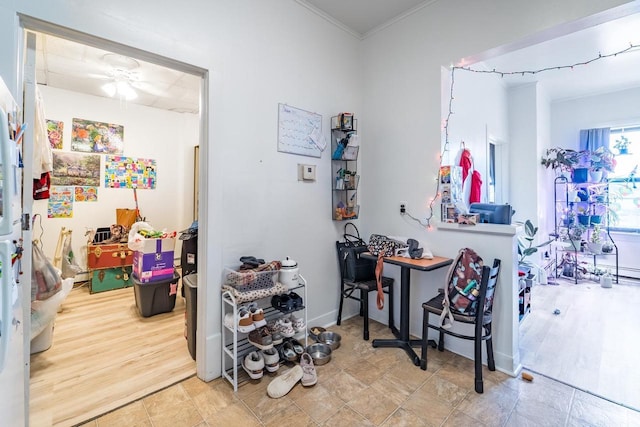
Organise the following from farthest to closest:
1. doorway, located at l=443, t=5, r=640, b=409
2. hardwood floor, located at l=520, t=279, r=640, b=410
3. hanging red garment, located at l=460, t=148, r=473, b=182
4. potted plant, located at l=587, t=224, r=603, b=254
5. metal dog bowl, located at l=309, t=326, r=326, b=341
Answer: potted plant, located at l=587, t=224, r=603, b=254
hanging red garment, located at l=460, t=148, r=473, b=182
metal dog bowl, located at l=309, t=326, r=326, b=341
doorway, located at l=443, t=5, r=640, b=409
hardwood floor, located at l=520, t=279, r=640, b=410

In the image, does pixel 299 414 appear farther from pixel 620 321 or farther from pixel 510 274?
pixel 620 321

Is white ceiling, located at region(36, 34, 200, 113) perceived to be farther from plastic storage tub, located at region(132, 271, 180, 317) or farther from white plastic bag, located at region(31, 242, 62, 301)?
plastic storage tub, located at region(132, 271, 180, 317)

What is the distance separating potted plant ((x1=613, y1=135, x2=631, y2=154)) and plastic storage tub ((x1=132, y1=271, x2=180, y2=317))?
708cm

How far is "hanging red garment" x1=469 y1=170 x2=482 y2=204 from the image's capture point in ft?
12.6

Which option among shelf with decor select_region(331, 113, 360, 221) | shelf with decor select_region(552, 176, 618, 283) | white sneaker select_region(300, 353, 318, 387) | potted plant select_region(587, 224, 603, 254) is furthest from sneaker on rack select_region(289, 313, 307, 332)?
A: potted plant select_region(587, 224, 603, 254)

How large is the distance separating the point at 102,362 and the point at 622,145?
25.0 feet

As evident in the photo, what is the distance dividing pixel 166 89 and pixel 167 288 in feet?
9.05

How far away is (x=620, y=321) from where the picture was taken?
310 centimetres

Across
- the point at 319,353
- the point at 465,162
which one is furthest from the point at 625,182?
the point at 319,353

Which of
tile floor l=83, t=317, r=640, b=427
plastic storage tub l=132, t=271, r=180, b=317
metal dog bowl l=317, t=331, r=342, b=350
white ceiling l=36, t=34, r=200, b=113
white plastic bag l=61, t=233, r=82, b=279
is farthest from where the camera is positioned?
white plastic bag l=61, t=233, r=82, b=279

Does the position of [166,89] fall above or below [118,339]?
above

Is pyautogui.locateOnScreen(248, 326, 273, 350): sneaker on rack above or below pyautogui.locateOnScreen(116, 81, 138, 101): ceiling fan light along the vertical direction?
below

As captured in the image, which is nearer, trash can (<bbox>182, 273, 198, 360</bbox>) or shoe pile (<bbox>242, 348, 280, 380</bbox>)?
shoe pile (<bbox>242, 348, 280, 380</bbox>)

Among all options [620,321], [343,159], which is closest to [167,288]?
[343,159]
